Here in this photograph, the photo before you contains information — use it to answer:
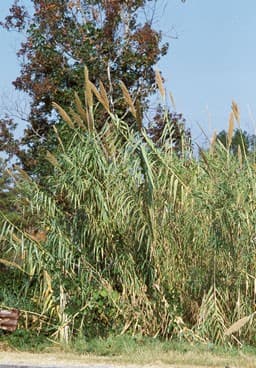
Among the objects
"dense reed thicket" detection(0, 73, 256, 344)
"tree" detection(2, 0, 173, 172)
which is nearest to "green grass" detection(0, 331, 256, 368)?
"dense reed thicket" detection(0, 73, 256, 344)

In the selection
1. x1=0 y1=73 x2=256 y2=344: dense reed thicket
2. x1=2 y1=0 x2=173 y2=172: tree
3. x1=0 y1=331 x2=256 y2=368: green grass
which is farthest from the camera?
x1=2 y1=0 x2=173 y2=172: tree

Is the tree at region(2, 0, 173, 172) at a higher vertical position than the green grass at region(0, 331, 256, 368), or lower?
higher

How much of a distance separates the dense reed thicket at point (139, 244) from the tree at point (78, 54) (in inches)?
238

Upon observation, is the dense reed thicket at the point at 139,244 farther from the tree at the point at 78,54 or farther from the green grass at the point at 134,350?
the tree at the point at 78,54

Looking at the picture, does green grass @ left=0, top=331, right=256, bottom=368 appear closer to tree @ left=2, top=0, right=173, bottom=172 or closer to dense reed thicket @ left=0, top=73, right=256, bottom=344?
dense reed thicket @ left=0, top=73, right=256, bottom=344

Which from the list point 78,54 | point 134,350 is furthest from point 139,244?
point 78,54

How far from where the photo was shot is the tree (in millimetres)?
16891

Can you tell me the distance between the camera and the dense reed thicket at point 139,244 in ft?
33.4

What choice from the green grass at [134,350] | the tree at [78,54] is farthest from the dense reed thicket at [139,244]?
the tree at [78,54]

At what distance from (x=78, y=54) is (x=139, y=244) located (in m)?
7.50

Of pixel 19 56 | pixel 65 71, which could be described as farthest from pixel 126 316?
pixel 19 56

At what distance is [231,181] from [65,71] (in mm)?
7442

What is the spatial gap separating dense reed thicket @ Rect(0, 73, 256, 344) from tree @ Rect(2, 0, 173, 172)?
6058mm

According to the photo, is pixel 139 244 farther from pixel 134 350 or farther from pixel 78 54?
pixel 78 54
